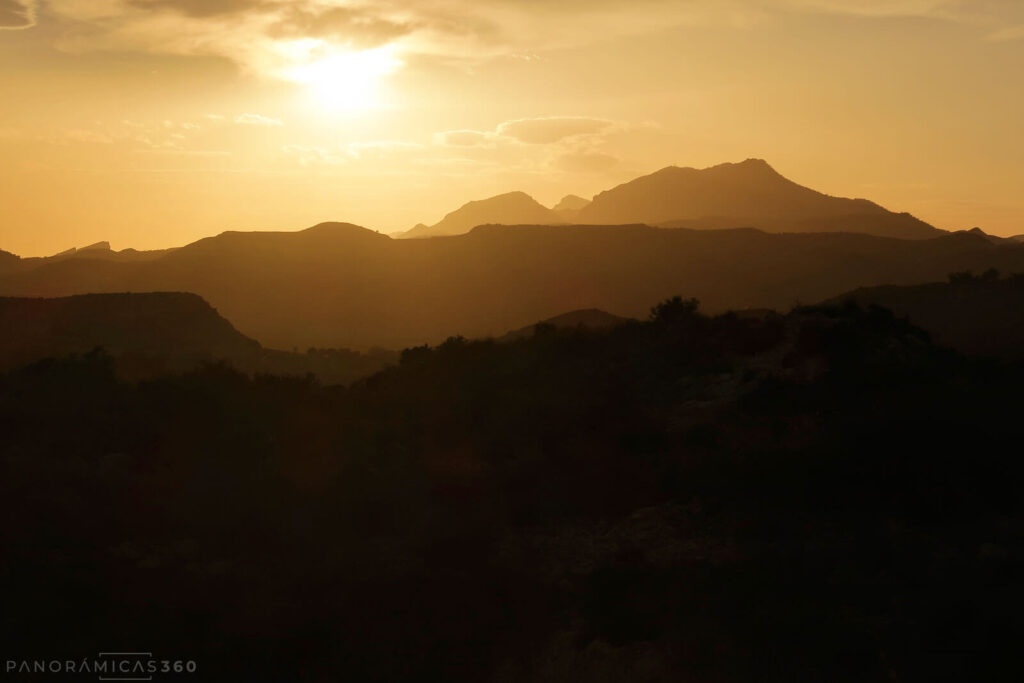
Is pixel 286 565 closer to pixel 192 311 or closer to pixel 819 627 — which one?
pixel 819 627

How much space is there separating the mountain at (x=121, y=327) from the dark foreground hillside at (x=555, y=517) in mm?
30120

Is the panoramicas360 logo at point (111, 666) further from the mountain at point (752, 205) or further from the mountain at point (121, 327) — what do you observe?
the mountain at point (752, 205)

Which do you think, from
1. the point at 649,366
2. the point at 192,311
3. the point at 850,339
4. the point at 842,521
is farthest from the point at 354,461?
the point at 192,311

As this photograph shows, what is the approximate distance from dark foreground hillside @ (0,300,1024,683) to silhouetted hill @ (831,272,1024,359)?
12.2 metres

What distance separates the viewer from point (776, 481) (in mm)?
15375

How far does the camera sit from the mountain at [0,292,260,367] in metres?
52.5

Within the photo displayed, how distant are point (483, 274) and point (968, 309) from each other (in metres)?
76.0

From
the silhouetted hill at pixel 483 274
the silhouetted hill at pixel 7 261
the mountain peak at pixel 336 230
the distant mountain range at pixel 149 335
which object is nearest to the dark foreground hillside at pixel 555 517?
the distant mountain range at pixel 149 335

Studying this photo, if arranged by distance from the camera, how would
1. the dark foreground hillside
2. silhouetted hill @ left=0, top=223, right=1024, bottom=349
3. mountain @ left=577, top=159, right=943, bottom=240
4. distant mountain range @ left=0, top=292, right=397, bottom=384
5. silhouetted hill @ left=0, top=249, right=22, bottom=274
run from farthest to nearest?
silhouetted hill @ left=0, top=249, right=22, bottom=274
mountain @ left=577, top=159, right=943, bottom=240
silhouetted hill @ left=0, top=223, right=1024, bottom=349
distant mountain range @ left=0, top=292, right=397, bottom=384
the dark foreground hillside

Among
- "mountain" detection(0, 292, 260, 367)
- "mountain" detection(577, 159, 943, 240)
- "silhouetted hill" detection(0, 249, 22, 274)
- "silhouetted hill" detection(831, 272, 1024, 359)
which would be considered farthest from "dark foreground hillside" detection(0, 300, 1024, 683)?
"silhouetted hill" detection(0, 249, 22, 274)

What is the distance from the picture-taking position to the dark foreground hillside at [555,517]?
1138 cm

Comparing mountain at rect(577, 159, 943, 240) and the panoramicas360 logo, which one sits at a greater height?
mountain at rect(577, 159, 943, 240)

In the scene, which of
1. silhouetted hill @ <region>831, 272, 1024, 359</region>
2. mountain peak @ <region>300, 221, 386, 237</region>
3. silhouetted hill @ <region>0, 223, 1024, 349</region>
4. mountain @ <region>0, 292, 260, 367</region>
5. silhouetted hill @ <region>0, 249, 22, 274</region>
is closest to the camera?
silhouetted hill @ <region>831, 272, 1024, 359</region>

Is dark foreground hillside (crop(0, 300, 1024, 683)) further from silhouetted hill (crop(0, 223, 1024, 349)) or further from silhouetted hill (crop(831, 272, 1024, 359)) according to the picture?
silhouetted hill (crop(0, 223, 1024, 349))
